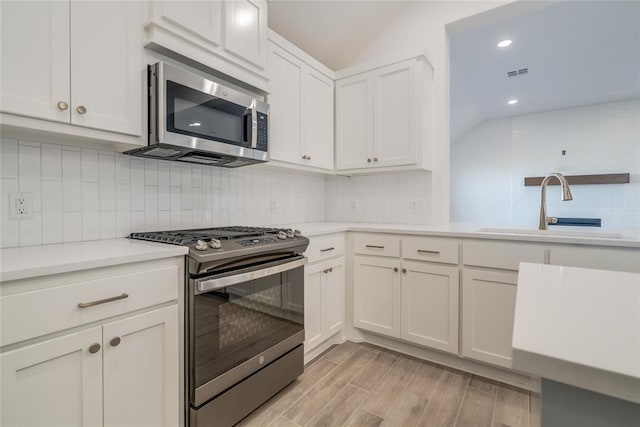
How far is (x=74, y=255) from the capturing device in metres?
1.13

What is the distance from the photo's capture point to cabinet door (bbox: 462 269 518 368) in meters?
1.92

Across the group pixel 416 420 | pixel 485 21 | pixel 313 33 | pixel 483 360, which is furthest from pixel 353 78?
pixel 416 420

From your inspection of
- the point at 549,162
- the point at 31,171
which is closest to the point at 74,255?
the point at 31,171

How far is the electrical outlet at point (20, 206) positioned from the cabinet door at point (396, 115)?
226 cm

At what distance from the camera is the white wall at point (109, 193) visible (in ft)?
4.50

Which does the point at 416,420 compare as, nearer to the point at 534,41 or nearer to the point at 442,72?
the point at 442,72

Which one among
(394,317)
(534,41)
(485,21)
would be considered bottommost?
(394,317)

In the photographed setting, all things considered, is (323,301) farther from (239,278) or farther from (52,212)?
(52,212)

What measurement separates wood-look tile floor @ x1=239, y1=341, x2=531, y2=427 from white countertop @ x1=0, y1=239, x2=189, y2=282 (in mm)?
1017

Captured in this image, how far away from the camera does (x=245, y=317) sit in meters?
1.57

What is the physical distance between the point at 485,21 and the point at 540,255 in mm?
2049

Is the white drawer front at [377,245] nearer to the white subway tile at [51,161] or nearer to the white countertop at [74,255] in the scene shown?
the white countertop at [74,255]

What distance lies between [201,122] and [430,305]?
6.17ft

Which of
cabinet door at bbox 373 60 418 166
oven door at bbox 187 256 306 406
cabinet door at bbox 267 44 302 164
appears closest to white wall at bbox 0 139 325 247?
cabinet door at bbox 267 44 302 164
